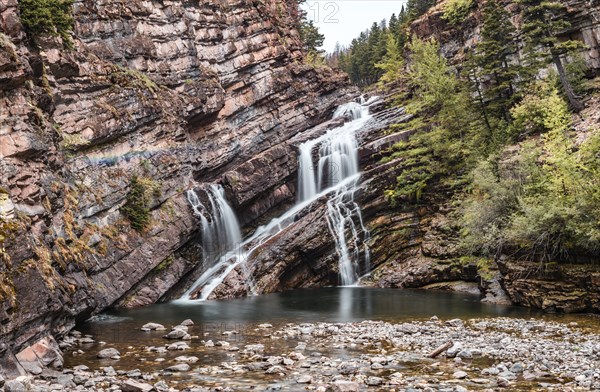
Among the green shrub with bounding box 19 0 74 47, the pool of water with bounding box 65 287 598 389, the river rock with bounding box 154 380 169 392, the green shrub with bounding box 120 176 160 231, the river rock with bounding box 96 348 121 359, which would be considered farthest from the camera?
the green shrub with bounding box 120 176 160 231

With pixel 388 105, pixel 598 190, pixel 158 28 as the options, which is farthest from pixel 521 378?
pixel 388 105

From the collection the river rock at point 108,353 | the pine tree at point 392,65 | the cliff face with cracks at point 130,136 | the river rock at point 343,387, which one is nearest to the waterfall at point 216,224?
the cliff face with cracks at point 130,136

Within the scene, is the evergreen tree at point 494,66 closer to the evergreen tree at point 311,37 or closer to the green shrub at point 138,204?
the green shrub at point 138,204

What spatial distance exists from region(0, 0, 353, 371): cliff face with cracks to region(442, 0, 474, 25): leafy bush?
1383 cm

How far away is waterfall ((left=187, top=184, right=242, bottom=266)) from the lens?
36.9m

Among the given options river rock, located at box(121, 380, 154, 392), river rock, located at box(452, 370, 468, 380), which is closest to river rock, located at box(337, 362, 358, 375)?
river rock, located at box(452, 370, 468, 380)

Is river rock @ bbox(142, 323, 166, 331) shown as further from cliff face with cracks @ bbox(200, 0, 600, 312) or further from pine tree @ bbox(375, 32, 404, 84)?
pine tree @ bbox(375, 32, 404, 84)

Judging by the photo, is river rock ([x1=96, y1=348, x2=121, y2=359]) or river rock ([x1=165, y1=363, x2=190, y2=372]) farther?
river rock ([x1=96, y1=348, x2=121, y2=359])

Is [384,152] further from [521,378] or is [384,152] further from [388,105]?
[521,378]

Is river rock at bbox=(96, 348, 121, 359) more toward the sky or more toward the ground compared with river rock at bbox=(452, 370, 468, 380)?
more toward the sky

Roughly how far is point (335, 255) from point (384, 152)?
10804 mm

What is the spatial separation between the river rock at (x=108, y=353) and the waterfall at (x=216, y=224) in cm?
2024

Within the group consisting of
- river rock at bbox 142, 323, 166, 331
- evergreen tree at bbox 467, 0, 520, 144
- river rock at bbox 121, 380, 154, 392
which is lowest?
river rock at bbox 142, 323, 166, 331

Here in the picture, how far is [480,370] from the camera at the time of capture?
13047 millimetres
